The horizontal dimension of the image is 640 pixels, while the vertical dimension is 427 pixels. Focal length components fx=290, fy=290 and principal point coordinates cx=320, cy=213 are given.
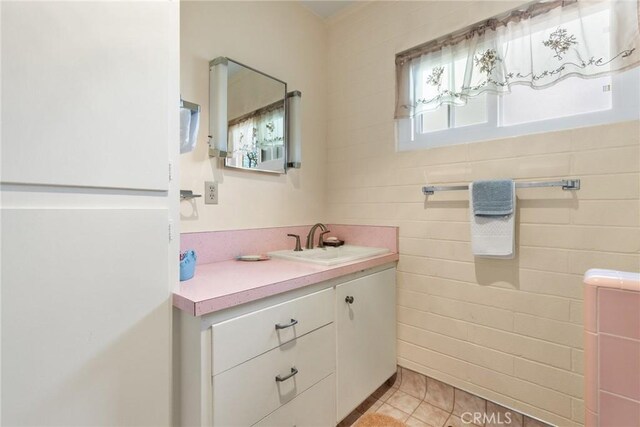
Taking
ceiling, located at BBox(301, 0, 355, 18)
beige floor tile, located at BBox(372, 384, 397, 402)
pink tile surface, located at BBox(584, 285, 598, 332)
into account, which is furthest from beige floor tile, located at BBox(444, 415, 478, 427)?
ceiling, located at BBox(301, 0, 355, 18)

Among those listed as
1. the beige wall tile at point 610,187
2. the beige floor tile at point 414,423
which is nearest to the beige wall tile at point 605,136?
the beige wall tile at point 610,187

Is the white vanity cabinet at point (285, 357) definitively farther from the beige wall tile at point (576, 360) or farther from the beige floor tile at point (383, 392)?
the beige wall tile at point (576, 360)

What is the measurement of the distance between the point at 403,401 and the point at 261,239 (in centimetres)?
128

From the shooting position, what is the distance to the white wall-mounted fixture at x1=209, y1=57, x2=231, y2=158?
155 centimetres

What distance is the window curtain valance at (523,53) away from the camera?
3.98 ft

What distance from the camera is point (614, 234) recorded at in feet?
4.01

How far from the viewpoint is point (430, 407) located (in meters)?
1.65

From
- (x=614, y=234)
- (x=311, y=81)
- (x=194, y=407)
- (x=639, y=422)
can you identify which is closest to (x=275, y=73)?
(x=311, y=81)

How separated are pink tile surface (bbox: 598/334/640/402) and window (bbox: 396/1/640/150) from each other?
1.08m

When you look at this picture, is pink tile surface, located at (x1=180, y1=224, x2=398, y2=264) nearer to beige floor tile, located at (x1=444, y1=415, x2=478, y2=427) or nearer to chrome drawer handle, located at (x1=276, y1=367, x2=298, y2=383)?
chrome drawer handle, located at (x1=276, y1=367, x2=298, y2=383)

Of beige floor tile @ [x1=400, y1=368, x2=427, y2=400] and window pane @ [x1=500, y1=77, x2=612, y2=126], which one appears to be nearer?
window pane @ [x1=500, y1=77, x2=612, y2=126]

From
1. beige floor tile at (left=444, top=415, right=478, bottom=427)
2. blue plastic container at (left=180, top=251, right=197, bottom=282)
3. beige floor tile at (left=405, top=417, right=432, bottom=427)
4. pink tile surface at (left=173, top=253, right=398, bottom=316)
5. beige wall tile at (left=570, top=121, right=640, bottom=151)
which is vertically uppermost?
beige wall tile at (left=570, top=121, right=640, bottom=151)

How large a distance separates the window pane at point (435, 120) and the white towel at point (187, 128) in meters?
1.31

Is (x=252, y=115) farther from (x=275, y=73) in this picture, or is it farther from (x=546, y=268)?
(x=546, y=268)
